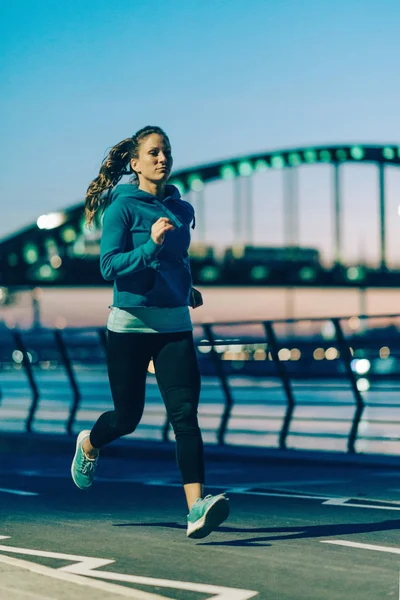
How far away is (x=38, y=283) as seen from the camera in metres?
80.6

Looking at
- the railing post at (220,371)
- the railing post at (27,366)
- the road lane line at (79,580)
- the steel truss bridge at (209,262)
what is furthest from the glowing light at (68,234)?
the road lane line at (79,580)

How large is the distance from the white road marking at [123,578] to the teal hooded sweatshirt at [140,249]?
1139 millimetres

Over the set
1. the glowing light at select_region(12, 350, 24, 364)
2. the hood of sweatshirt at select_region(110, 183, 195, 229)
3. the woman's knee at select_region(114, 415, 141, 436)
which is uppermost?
the hood of sweatshirt at select_region(110, 183, 195, 229)

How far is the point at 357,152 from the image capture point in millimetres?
71875

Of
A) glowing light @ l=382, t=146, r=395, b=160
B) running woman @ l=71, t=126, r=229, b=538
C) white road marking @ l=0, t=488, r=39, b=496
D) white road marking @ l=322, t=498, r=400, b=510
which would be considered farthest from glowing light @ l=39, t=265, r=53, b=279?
running woman @ l=71, t=126, r=229, b=538

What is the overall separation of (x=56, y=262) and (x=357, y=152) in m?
25.0

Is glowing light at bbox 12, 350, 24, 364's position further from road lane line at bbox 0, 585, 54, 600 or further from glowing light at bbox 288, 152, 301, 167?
glowing light at bbox 288, 152, 301, 167

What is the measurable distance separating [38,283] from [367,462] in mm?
74041

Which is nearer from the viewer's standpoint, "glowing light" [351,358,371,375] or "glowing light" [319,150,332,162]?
"glowing light" [351,358,371,375]

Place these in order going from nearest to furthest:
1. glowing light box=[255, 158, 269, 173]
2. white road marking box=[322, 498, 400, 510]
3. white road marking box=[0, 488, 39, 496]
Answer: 1. white road marking box=[322, 498, 400, 510]
2. white road marking box=[0, 488, 39, 496]
3. glowing light box=[255, 158, 269, 173]

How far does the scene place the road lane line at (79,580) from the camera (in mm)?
3600

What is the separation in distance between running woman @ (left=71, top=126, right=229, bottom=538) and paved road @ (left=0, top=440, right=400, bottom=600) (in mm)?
359

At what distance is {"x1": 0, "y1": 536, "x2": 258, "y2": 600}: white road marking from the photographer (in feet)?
12.5

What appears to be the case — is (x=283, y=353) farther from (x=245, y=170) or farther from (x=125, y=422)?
(x=245, y=170)
